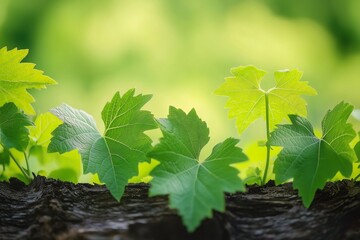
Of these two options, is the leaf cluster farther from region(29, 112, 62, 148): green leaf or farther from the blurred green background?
the blurred green background

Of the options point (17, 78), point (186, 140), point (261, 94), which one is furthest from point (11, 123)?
point (261, 94)

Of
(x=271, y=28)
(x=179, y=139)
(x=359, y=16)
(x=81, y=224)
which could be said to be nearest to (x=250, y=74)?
(x=179, y=139)

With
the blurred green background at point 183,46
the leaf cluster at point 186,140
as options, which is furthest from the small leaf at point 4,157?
the blurred green background at point 183,46

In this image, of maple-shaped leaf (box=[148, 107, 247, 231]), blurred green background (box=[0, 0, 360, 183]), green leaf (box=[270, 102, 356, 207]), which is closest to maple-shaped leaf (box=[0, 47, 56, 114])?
maple-shaped leaf (box=[148, 107, 247, 231])

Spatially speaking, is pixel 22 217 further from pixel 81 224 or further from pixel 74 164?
pixel 74 164

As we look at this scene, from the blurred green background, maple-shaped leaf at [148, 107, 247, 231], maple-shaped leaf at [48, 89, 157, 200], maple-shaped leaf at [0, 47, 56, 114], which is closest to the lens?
maple-shaped leaf at [148, 107, 247, 231]

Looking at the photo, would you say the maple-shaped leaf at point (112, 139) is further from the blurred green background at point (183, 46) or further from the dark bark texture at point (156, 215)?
the blurred green background at point (183, 46)

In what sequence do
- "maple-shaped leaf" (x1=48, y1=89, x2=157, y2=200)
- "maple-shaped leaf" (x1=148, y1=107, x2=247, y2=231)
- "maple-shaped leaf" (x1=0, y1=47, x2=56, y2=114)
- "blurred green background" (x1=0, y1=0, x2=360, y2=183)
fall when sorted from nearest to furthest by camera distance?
"maple-shaped leaf" (x1=148, y1=107, x2=247, y2=231) → "maple-shaped leaf" (x1=48, y1=89, x2=157, y2=200) → "maple-shaped leaf" (x1=0, y1=47, x2=56, y2=114) → "blurred green background" (x1=0, y1=0, x2=360, y2=183)

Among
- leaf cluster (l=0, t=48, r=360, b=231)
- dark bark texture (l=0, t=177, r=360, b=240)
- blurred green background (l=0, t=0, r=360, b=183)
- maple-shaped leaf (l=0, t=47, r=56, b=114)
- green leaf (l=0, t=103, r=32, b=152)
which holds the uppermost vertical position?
blurred green background (l=0, t=0, r=360, b=183)
